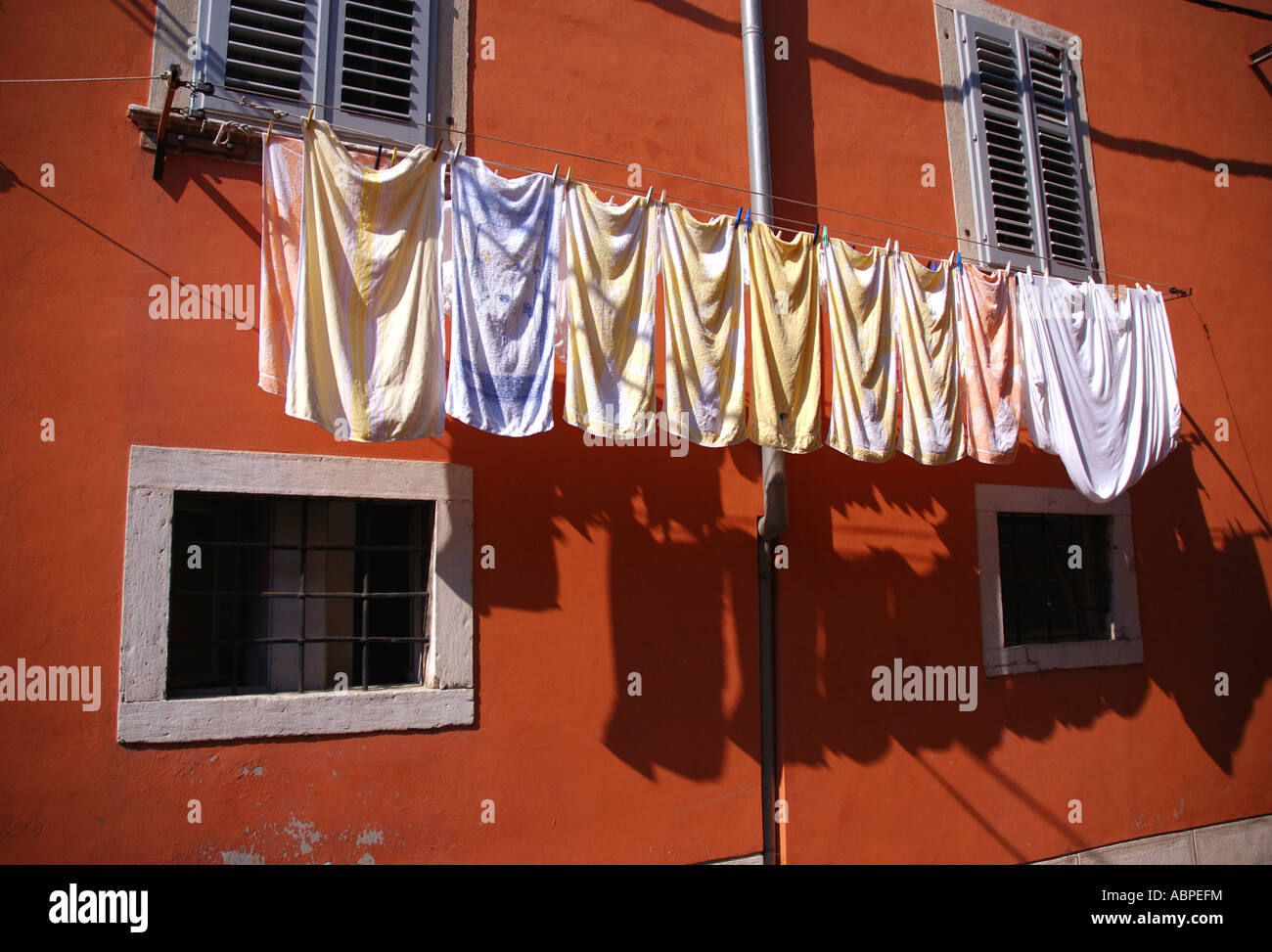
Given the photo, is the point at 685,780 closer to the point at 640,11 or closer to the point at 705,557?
the point at 705,557

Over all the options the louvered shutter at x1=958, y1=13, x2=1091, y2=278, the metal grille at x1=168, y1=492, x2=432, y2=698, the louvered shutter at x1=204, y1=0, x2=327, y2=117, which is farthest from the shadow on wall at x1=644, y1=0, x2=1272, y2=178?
the metal grille at x1=168, y1=492, x2=432, y2=698

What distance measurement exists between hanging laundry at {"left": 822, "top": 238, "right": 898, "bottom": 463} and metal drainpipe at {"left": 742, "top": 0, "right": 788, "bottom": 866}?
0.47 m

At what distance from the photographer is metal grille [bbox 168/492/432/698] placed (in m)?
4.10

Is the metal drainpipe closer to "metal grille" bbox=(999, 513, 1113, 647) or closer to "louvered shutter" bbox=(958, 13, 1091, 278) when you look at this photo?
"louvered shutter" bbox=(958, 13, 1091, 278)

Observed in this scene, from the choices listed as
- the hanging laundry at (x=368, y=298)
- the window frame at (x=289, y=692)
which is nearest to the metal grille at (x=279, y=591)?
the window frame at (x=289, y=692)

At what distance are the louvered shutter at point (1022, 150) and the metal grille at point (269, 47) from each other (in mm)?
4834

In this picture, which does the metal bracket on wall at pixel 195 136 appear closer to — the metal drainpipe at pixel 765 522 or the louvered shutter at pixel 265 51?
the louvered shutter at pixel 265 51

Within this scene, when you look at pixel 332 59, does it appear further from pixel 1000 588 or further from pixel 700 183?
pixel 1000 588

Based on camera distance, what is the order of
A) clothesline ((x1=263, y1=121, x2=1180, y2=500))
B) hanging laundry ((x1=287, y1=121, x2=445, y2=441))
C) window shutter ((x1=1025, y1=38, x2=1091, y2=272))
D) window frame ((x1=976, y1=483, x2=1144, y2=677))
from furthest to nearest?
window shutter ((x1=1025, y1=38, x2=1091, y2=272)), window frame ((x1=976, y1=483, x2=1144, y2=677)), clothesline ((x1=263, y1=121, x2=1180, y2=500)), hanging laundry ((x1=287, y1=121, x2=445, y2=441))

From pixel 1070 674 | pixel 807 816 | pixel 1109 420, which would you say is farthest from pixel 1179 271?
pixel 807 816

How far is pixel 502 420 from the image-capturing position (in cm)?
407

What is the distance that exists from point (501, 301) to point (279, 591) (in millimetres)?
1875

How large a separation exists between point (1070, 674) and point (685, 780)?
3.26 m

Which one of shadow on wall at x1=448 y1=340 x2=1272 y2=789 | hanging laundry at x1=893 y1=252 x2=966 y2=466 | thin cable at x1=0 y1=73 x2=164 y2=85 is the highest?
thin cable at x1=0 y1=73 x2=164 y2=85
